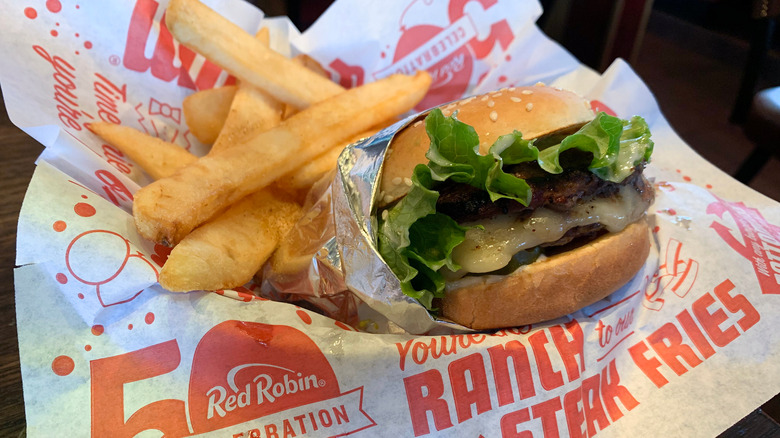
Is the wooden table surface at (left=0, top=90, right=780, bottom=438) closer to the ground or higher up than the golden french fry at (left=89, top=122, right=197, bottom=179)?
closer to the ground

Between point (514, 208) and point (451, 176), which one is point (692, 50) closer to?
point (514, 208)

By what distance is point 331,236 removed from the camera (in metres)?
1.50

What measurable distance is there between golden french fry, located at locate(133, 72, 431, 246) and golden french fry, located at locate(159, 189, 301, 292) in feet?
0.25

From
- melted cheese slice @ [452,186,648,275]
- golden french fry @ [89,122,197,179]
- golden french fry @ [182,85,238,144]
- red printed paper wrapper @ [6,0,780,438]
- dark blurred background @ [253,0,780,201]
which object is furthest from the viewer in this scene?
dark blurred background @ [253,0,780,201]

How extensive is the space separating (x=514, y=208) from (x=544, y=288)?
0.25m

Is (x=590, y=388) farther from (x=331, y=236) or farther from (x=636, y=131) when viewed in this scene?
(x=331, y=236)

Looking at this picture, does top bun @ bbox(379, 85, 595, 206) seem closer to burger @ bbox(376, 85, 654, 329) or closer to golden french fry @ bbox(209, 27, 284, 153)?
burger @ bbox(376, 85, 654, 329)

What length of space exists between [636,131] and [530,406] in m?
0.84

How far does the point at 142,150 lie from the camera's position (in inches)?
65.1

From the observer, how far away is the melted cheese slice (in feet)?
4.33

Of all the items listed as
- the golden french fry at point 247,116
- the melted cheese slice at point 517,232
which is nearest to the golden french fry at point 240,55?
the golden french fry at point 247,116

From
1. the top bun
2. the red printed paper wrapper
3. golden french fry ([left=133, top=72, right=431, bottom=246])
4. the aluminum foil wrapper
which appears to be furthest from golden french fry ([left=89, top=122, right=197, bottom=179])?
the top bun

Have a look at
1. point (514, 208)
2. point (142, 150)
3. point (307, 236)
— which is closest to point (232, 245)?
point (307, 236)

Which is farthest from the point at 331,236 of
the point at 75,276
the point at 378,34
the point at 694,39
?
the point at 694,39
